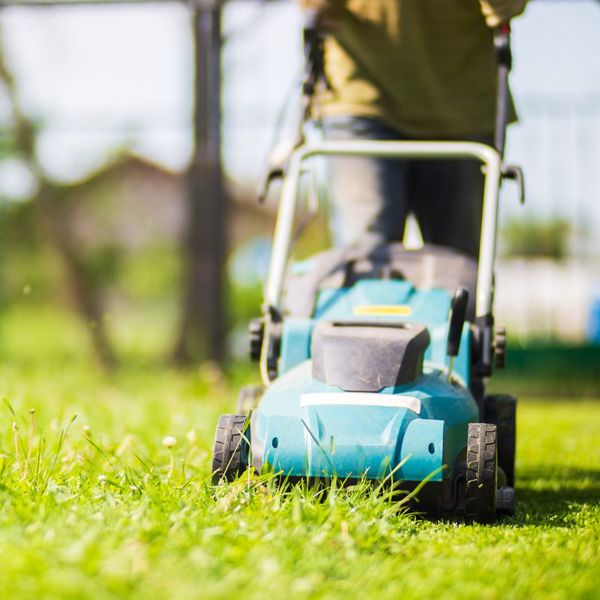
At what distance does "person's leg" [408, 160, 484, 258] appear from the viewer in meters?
3.01

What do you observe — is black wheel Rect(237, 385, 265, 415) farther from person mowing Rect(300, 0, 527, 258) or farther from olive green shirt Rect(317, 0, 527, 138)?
olive green shirt Rect(317, 0, 527, 138)

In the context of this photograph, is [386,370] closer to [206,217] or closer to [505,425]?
[505,425]

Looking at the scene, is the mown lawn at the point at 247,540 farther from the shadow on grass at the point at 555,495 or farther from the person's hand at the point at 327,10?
the person's hand at the point at 327,10

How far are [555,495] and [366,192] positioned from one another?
92cm

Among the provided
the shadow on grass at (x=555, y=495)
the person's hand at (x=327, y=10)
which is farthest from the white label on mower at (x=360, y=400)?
the person's hand at (x=327, y=10)

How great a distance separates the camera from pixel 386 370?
2.19 meters

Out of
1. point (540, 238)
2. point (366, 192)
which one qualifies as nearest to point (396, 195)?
point (366, 192)

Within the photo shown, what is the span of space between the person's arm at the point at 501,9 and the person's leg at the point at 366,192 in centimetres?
40

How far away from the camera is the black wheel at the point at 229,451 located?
85.8 inches

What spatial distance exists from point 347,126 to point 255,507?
4.26 feet

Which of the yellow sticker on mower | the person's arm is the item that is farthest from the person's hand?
the yellow sticker on mower

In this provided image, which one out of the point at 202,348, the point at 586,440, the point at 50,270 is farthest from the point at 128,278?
the point at 586,440

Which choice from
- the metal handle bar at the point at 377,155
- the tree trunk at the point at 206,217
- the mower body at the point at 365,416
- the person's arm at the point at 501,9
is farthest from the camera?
the tree trunk at the point at 206,217

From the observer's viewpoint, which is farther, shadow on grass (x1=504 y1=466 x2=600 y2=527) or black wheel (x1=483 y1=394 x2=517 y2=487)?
black wheel (x1=483 y1=394 x2=517 y2=487)
